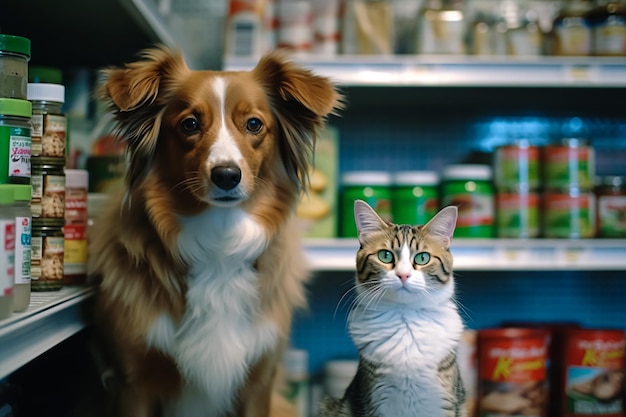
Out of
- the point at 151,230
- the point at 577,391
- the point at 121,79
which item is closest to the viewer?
the point at 121,79

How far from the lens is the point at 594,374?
157 centimetres

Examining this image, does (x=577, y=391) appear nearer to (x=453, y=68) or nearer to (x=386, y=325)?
(x=453, y=68)

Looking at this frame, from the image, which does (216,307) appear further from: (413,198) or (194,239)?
(413,198)

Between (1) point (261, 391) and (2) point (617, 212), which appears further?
(2) point (617, 212)

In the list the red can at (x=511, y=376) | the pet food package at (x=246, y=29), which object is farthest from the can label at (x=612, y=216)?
the pet food package at (x=246, y=29)

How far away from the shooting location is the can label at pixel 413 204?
4.72 feet

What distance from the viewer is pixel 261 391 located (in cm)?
128

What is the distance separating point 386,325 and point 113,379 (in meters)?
0.71

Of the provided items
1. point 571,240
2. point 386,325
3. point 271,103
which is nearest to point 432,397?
point 386,325

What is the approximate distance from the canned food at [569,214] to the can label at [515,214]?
0.15 feet

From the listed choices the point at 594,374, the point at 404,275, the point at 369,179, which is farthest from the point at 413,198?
the point at 404,275

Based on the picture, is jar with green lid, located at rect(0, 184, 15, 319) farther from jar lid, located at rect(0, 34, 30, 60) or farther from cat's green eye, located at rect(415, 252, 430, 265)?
cat's green eye, located at rect(415, 252, 430, 265)

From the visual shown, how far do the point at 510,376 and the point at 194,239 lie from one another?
738 mm

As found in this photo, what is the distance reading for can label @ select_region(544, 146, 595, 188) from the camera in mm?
1660
